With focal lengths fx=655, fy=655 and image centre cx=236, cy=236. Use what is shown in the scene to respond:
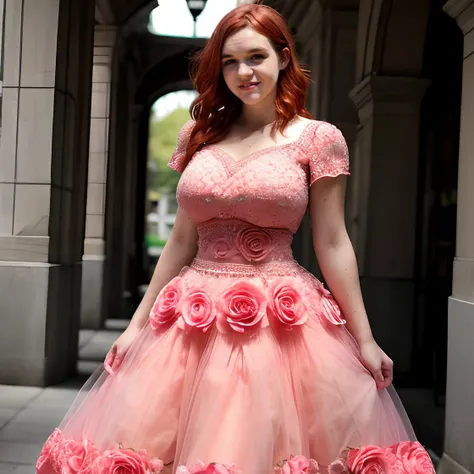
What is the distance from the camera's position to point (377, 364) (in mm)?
2037

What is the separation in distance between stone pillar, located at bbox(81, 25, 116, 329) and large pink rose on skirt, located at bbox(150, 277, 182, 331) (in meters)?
8.14

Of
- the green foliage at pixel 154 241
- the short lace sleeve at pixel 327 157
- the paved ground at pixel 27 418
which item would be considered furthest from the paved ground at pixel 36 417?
the green foliage at pixel 154 241

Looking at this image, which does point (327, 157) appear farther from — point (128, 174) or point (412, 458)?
point (128, 174)

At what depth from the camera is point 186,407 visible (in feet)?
6.16

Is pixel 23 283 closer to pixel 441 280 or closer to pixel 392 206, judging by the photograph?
pixel 392 206

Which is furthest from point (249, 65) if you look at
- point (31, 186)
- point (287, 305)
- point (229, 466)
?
point (31, 186)

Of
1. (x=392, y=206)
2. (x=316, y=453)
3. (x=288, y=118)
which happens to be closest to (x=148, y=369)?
(x=316, y=453)

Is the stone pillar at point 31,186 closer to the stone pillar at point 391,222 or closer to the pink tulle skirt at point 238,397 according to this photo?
the stone pillar at point 391,222

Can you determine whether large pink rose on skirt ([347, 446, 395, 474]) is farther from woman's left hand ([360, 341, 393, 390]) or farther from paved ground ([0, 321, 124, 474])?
paved ground ([0, 321, 124, 474])

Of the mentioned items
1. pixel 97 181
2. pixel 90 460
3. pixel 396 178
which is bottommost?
pixel 90 460

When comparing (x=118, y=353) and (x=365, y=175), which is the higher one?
(x=365, y=175)

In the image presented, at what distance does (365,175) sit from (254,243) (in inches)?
200

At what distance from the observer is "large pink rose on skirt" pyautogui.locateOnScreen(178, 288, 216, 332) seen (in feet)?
6.44

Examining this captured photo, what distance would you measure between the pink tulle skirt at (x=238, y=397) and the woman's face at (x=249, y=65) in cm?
58
